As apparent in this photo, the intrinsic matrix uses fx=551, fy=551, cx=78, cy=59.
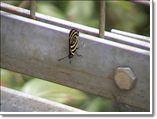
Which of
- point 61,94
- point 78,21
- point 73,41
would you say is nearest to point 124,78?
point 73,41

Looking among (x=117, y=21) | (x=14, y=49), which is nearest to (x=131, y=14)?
(x=117, y=21)

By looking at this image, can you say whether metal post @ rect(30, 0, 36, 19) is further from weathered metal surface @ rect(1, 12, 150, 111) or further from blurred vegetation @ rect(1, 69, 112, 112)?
blurred vegetation @ rect(1, 69, 112, 112)

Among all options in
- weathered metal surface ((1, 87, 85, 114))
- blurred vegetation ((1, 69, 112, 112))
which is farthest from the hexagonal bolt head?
blurred vegetation ((1, 69, 112, 112))

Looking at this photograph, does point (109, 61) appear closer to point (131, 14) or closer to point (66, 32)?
point (66, 32)

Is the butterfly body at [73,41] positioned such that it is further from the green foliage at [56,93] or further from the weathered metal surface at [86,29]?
the green foliage at [56,93]

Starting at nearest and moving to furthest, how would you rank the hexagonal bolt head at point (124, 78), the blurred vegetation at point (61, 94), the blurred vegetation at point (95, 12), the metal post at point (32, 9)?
the hexagonal bolt head at point (124, 78), the metal post at point (32, 9), the blurred vegetation at point (61, 94), the blurred vegetation at point (95, 12)

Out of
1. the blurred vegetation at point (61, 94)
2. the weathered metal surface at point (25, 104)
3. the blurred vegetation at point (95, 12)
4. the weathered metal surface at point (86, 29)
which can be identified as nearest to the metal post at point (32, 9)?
the weathered metal surface at point (86, 29)

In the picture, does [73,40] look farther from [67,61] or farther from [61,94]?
[61,94]
